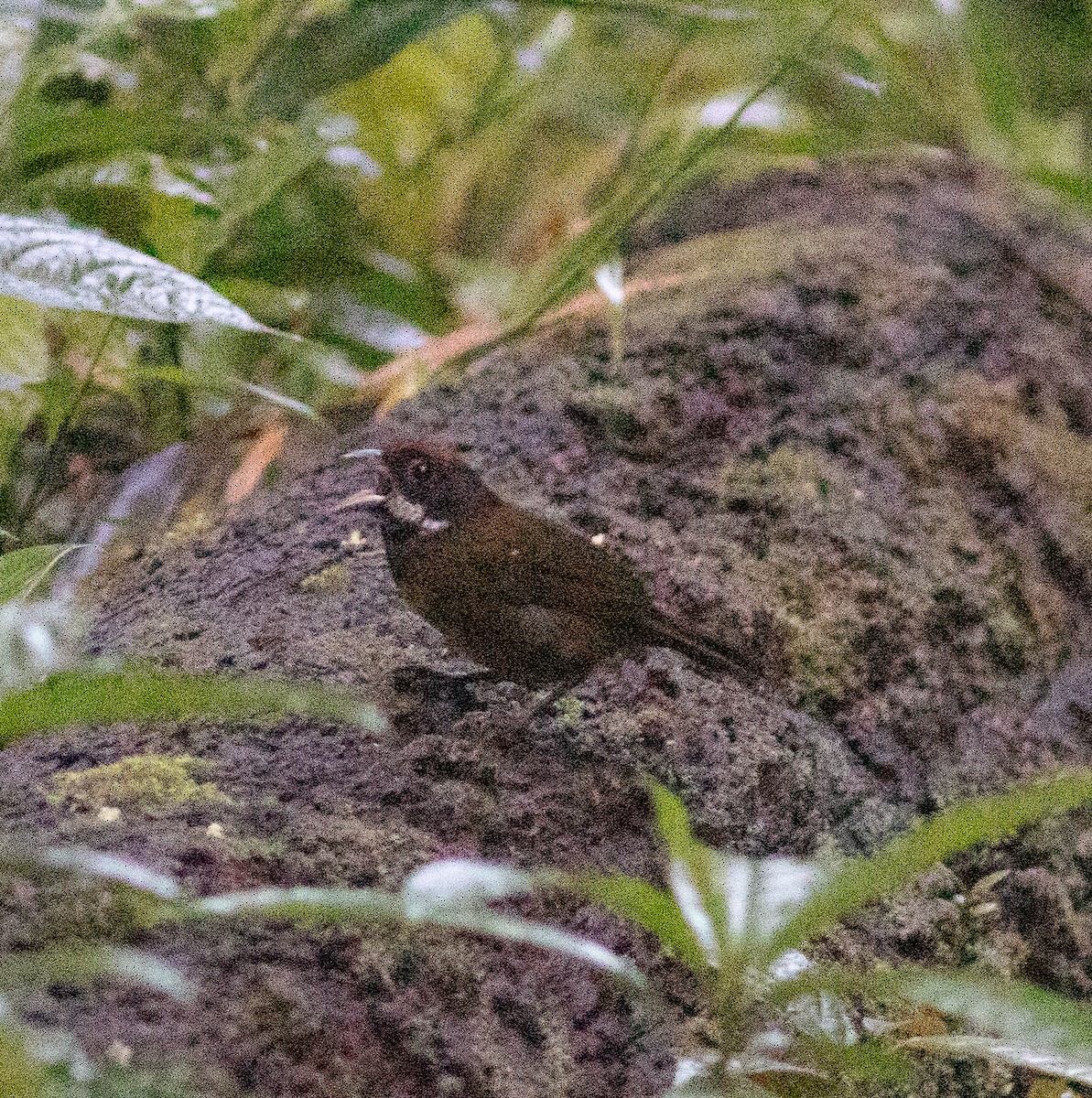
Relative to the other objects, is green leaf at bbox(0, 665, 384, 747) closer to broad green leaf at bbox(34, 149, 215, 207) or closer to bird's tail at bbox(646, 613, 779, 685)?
bird's tail at bbox(646, 613, 779, 685)

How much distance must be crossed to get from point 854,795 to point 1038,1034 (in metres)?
0.47

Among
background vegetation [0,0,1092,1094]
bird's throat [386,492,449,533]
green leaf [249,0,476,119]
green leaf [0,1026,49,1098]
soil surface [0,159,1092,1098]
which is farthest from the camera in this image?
green leaf [249,0,476,119]

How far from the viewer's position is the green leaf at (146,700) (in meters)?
0.73

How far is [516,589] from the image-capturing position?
1.20m

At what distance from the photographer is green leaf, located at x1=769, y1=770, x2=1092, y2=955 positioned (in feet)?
2.56

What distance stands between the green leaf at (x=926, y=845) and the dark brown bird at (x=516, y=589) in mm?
414

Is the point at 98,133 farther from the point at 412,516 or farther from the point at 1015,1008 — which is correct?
the point at 1015,1008

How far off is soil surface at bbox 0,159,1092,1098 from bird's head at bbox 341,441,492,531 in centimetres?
4

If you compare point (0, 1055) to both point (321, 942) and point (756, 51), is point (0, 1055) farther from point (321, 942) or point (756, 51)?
point (756, 51)

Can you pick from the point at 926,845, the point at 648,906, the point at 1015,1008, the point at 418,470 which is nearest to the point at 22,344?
the point at 418,470

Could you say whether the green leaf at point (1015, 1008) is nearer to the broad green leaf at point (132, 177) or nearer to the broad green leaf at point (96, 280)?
the broad green leaf at point (96, 280)

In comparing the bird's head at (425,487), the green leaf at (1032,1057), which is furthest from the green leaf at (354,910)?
the bird's head at (425,487)

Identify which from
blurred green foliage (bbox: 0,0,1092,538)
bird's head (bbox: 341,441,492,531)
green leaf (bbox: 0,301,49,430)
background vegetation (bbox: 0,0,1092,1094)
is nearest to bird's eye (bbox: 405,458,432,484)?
bird's head (bbox: 341,441,492,531)

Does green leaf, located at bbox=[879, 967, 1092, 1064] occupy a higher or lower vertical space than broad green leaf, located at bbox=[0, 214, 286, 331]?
lower
